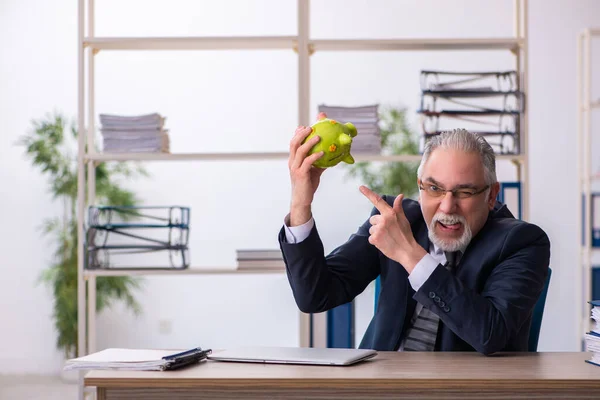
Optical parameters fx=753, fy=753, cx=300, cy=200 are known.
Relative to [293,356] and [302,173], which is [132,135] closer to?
[302,173]

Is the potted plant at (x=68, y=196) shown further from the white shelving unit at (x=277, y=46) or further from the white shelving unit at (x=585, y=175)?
the white shelving unit at (x=585, y=175)

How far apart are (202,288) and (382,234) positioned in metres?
3.65

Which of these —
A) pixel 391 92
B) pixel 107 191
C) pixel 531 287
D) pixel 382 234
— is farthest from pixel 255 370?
pixel 391 92

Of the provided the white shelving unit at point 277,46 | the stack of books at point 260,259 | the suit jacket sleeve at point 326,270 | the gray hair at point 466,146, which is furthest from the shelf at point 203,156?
the gray hair at point 466,146

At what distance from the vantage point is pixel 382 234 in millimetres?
1502

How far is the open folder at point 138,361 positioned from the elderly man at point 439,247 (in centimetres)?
39

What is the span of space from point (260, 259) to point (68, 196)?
2309mm

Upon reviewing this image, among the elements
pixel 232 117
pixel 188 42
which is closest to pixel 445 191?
pixel 188 42

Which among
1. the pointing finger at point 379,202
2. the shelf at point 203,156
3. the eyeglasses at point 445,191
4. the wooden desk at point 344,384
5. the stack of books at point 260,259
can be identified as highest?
the shelf at point 203,156

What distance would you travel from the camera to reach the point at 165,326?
5.04 meters

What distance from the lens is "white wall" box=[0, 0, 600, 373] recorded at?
16.4 ft

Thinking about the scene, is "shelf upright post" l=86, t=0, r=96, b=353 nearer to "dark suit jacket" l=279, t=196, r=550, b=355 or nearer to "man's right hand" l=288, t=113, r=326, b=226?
"dark suit jacket" l=279, t=196, r=550, b=355

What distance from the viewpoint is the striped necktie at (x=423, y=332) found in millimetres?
Result: 1667

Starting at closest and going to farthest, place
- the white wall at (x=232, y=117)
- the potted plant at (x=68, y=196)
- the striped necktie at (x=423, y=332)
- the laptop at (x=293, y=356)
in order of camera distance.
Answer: the laptop at (x=293, y=356) → the striped necktie at (x=423, y=332) → the potted plant at (x=68, y=196) → the white wall at (x=232, y=117)
